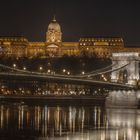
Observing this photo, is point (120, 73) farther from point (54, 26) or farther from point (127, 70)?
point (54, 26)

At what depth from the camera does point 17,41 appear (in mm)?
125875

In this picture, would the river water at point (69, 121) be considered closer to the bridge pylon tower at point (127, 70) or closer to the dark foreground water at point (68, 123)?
the dark foreground water at point (68, 123)

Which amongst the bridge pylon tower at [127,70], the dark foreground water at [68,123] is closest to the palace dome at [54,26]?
the bridge pylon tower at [127,70]

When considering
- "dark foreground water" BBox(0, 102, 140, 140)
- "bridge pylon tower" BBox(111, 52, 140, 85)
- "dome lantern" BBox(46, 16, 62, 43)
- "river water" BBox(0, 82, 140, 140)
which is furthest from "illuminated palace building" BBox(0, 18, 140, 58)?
"dark foreground water" BBox(0, 102, 140, 140)

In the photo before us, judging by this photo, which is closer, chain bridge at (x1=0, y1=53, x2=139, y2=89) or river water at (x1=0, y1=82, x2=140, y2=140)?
river water at (x1=0, y1=82, x2=140, y2=140)

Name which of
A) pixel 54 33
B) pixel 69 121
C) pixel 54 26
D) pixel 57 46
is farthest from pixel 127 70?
pixel 54 26

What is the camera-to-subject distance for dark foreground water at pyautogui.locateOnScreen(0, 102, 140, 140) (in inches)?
1389

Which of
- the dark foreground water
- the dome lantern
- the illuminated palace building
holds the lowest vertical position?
the dark foreground water

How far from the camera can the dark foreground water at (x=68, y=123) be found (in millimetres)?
35281

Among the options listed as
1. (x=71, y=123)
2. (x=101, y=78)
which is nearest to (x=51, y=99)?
(x=101, y=78)

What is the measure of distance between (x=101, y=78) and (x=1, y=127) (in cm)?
1800

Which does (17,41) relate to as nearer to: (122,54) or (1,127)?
(122,54)

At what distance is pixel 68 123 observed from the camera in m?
41.4

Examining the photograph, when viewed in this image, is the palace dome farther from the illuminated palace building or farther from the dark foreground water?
the dark foreground water
